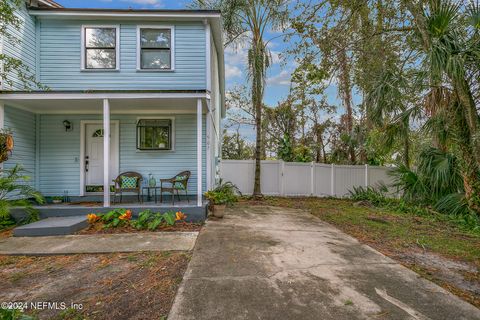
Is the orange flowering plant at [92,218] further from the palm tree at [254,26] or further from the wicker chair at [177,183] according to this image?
the palm tree at [254,26]

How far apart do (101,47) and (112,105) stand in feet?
6.36

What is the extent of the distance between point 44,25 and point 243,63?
615 cm

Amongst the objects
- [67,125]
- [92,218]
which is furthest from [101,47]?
[92,218]

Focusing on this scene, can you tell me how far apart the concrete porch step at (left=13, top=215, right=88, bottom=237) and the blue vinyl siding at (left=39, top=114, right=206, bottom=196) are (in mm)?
1999

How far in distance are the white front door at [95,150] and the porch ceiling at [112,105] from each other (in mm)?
508

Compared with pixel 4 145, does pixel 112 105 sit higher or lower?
higher

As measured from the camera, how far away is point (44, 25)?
6969mm

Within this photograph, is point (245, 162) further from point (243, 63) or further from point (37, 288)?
point (37, 288)

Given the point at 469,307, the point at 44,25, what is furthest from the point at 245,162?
the point at 469,307

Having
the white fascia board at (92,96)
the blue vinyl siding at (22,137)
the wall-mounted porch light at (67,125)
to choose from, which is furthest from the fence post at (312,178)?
the blue vinyl siding at (22,137)

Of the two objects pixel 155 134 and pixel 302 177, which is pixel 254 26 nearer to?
pixel 155 134

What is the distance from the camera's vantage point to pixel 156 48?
7.16m

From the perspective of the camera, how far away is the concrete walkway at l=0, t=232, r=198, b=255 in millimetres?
3973

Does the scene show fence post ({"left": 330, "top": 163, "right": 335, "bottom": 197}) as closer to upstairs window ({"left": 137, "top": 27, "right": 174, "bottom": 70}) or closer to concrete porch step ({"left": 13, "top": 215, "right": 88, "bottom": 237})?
upstairs window ({"left": 137, "top": 27, "right": 174, "bottom": 70})
